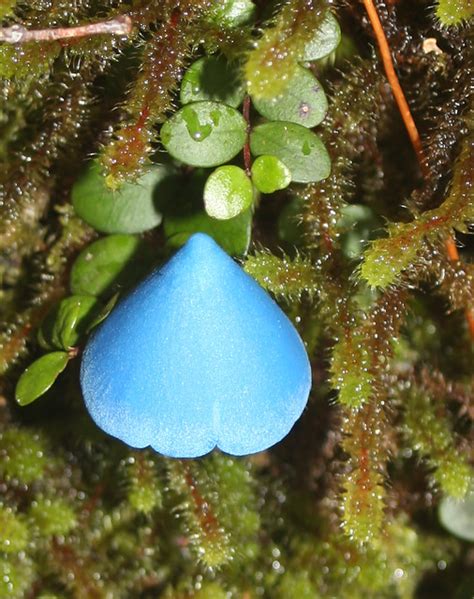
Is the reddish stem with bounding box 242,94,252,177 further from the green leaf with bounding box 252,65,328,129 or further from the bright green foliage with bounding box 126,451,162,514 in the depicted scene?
the bright green foliage with bounding box 126,451,162,514

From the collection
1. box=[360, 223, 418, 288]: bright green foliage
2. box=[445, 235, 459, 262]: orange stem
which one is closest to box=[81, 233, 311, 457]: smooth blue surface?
box=[360, 223, 418, 288]: bright green foliage

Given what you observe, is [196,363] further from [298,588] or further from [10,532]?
[298,588]

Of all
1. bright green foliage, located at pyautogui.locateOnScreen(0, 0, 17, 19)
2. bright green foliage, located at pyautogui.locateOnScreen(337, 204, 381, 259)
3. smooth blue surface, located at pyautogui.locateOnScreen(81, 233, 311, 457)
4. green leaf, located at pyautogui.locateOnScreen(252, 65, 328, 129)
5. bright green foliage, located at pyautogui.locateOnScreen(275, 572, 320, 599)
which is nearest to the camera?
smooth blue surface, located at pyautogui.locateOnScreen(81, 233, 311, 457)

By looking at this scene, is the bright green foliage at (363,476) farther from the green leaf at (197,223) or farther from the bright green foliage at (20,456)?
the bright green foliage at (20,456)

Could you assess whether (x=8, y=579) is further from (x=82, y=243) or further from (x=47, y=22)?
(x=47, y=22)

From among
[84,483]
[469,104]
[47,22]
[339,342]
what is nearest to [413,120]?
[469,104]

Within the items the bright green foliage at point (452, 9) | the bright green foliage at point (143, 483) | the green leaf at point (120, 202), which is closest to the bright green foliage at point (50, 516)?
the bright green foliage at point (143, 483)
